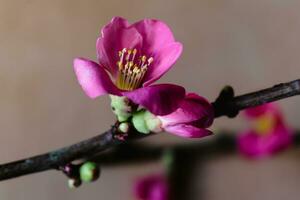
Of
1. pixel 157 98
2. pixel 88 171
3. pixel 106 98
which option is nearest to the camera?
pixel 157 98

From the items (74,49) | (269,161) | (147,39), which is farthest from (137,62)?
(269,161)

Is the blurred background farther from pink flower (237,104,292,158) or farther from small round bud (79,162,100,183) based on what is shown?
small round bud (79,162,100,183)

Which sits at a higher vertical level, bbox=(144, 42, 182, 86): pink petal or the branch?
bbox=(144, 42, 182, 86): pink petal

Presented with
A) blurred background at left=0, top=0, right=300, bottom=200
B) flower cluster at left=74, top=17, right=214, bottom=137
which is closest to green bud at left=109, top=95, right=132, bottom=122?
flower cluster at left=74, top=17, right=214, bottom=137

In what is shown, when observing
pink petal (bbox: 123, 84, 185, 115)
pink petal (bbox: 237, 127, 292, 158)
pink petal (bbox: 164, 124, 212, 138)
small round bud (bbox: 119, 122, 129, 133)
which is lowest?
pink petal (bbox: 237, 127, 292, 158)

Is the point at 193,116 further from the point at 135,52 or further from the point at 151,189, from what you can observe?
the point at 151,189

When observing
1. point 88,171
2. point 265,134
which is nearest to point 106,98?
point 265,134

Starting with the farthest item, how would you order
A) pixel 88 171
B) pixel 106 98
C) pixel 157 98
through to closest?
1. pixel 106 98
2. pixel 88 171
3. pixel 157 98

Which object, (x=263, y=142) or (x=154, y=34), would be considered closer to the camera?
(x=154, y=34)
